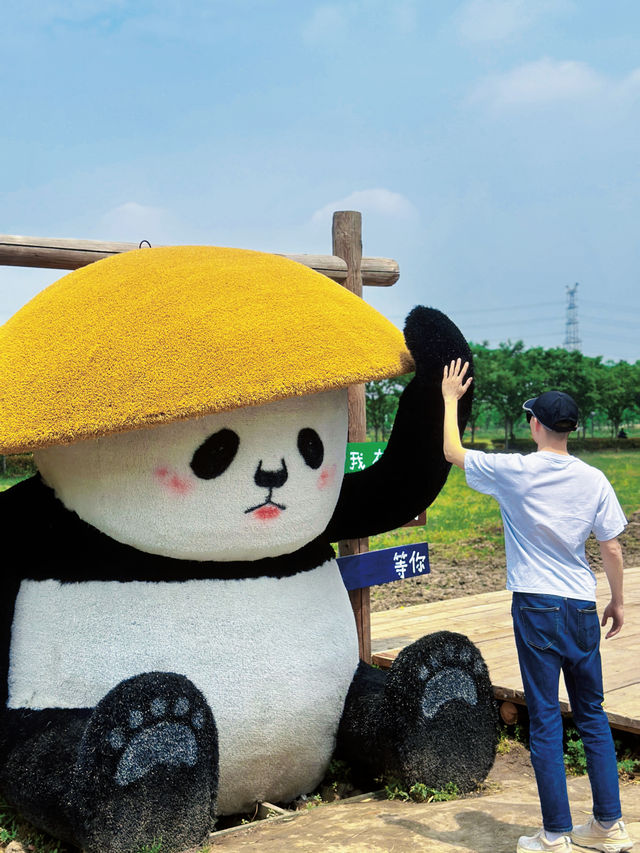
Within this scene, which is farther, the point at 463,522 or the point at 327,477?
the point at 463,522

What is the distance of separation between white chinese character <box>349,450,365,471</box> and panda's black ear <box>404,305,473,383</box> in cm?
112

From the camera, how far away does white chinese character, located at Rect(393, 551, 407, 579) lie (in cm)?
495

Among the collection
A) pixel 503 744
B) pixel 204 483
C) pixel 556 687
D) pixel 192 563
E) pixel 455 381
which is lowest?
pixel 503 744

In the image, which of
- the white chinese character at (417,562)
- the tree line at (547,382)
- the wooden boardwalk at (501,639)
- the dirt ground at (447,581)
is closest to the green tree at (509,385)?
the tree line at (547,382)

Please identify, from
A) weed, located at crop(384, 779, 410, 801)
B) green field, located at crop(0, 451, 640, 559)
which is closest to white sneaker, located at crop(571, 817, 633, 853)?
weed, located at crop(384, 779, 410, 801)

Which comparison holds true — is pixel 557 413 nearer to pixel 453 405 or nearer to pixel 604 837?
pixel 453 405

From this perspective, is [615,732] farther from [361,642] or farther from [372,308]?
[372,308]

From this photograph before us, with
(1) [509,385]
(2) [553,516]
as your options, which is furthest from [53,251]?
(1) [509,385]

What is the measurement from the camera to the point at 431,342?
3.54 m

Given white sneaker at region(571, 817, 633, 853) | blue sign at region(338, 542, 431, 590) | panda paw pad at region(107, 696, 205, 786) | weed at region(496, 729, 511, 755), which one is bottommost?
weed at region(496, 729, 511, 755)

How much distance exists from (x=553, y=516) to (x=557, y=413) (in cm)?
32

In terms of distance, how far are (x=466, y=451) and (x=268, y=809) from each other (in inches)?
65.6

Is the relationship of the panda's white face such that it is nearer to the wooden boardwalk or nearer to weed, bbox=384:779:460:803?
weed, bbox=384:779:460:803

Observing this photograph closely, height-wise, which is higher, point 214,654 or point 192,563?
point 192,563
